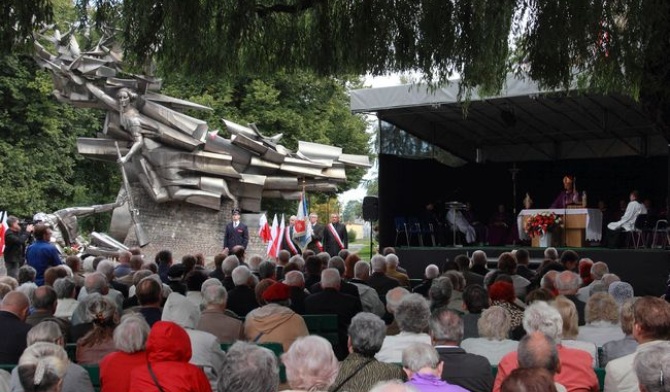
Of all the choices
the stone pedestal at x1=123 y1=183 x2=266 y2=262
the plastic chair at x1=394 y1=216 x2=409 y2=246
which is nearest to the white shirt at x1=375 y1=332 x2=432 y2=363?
the plastic chair at x1=394 y1=216 x2=409 y2=246

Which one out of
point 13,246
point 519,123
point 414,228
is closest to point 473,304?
point 13,246

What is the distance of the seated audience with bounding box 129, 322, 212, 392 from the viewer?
405 cm

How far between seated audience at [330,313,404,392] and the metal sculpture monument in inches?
609

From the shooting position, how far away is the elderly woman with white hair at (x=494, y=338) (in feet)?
16.5

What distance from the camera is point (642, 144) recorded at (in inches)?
838

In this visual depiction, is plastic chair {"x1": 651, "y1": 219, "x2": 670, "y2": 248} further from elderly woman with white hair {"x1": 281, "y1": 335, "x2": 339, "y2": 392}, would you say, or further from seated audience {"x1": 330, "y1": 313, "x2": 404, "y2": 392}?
elderly woman with white hair {"x1": 281, "y1": 335, "x2": 339, "y2": 392}


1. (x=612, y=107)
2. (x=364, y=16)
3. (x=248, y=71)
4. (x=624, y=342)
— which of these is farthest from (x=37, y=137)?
(x=624, y=342)

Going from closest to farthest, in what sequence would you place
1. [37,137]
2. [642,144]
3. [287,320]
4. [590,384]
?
[590,384]
[287,320]
[642,144]
[37,137]

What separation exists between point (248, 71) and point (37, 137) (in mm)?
21755

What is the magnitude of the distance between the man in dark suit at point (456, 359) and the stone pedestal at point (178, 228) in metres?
15.8

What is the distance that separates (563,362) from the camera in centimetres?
443

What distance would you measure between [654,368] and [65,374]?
258 centimetres

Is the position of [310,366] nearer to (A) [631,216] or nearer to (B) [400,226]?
(A) [631,216]

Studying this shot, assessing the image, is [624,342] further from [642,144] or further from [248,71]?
[642,144]
